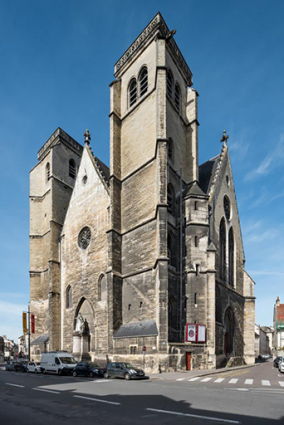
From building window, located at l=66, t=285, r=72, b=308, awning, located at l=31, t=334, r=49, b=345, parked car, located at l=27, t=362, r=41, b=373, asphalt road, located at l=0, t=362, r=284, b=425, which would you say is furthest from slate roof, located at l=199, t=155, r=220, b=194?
asphalt road, located at l=0, t=362, r=284, b=425

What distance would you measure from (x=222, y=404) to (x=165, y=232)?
51.9ft

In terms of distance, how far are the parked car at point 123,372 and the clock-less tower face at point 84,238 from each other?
1398 centimetres

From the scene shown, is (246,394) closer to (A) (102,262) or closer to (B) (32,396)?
(B) (32,396)

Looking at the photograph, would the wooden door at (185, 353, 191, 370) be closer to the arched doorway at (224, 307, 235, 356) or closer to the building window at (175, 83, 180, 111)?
the arched doorway at (224, 307, 235, 356)

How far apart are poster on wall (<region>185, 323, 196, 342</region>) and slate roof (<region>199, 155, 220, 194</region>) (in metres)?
12.1

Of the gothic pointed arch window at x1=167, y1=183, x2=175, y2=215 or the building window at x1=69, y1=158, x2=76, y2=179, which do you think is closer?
the gothic pointed arch window at x1=167, y1=183, x2=175, y2=215

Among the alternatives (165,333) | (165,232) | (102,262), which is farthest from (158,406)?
(102,262)

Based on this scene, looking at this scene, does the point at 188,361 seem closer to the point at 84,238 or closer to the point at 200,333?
the point at 200,333

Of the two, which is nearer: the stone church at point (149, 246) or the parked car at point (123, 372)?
the parked car at point (123, 372)

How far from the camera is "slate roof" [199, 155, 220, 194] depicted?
33969 millimetres

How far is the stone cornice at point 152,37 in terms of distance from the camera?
100 ft

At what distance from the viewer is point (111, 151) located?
Result: 3150 cm

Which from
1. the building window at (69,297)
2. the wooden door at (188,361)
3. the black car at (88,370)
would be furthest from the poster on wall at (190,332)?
the building window at (69,297)

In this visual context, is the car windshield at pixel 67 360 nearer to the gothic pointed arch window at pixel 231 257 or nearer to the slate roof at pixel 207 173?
the gothic pointed arch window at pixel 231 257
